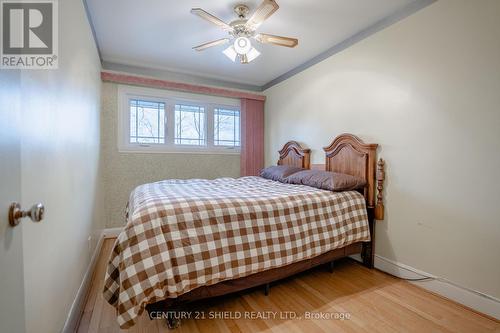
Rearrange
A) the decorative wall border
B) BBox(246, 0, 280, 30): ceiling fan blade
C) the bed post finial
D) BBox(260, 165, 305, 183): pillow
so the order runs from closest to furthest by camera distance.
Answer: BBox(246, 0, 280, 30): ceiling fan blade, the bed post finial, BBox(260, 165, 305, 183): pillow, the decorative wall border

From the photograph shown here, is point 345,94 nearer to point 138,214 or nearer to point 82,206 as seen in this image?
point 138,214

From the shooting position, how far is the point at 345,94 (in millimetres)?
2668

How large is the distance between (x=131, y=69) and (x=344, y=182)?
323cm

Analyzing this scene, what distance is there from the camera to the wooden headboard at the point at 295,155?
10.6 ft

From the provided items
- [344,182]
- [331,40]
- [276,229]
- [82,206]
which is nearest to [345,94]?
[331,40]

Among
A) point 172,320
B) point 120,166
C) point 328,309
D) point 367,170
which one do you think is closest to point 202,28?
point 120,166

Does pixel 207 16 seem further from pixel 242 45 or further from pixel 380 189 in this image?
pixel 380 189

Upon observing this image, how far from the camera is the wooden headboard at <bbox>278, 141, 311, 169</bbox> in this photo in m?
3.22

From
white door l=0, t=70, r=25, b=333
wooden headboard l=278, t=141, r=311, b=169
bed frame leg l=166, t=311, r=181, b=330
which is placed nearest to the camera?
white door l=0, t=70, r=25, b=333

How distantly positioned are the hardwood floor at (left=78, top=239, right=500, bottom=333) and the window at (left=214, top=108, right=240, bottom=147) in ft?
8.29

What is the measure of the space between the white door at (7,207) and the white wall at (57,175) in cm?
27

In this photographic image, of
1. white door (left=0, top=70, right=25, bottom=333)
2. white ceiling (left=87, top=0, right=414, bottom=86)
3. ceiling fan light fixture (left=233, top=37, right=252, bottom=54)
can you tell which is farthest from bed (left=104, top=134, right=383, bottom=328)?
white ceiling (left=87, top=0, right=414, bottom=86)

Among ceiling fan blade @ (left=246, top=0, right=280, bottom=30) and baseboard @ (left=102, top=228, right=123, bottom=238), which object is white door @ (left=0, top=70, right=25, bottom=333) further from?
baseboard @ (left=102, top=228, right=123, bottom=238)

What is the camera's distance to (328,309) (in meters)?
1.68
